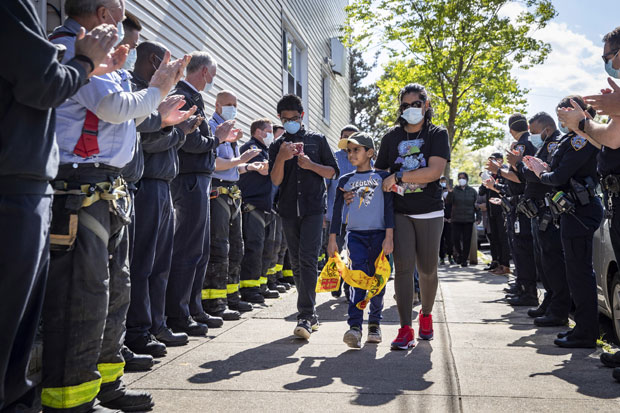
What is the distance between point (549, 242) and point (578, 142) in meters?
1.39

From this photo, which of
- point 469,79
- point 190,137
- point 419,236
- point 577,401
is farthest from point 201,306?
point 469,79

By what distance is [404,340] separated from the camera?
5414 mm

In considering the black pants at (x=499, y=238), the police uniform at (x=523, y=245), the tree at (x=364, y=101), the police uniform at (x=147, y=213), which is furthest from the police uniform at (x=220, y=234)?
the tree at (x=364, y=101)

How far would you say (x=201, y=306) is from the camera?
21.6 ft

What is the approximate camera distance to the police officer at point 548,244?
21.5ft

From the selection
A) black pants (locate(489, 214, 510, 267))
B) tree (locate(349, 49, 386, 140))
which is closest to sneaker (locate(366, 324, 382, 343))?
black pants (locate(489, 214, 510, 267))

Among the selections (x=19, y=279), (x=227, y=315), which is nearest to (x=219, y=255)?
(x=227, y=315)

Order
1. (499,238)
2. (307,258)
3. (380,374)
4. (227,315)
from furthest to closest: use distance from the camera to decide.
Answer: (499,238), (227,315), (307,258), (380,374)

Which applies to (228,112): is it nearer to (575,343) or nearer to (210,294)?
(210,294)

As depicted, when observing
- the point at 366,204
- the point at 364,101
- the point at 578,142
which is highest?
the point at 364,101

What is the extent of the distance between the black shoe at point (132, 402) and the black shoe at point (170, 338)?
5.60ft

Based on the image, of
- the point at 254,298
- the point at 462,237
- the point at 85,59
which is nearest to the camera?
the point at 85,59

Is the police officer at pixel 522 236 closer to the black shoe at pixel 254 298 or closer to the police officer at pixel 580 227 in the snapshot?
the police officer at pixel 580 227

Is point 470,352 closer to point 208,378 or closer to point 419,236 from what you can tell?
point 419,236
